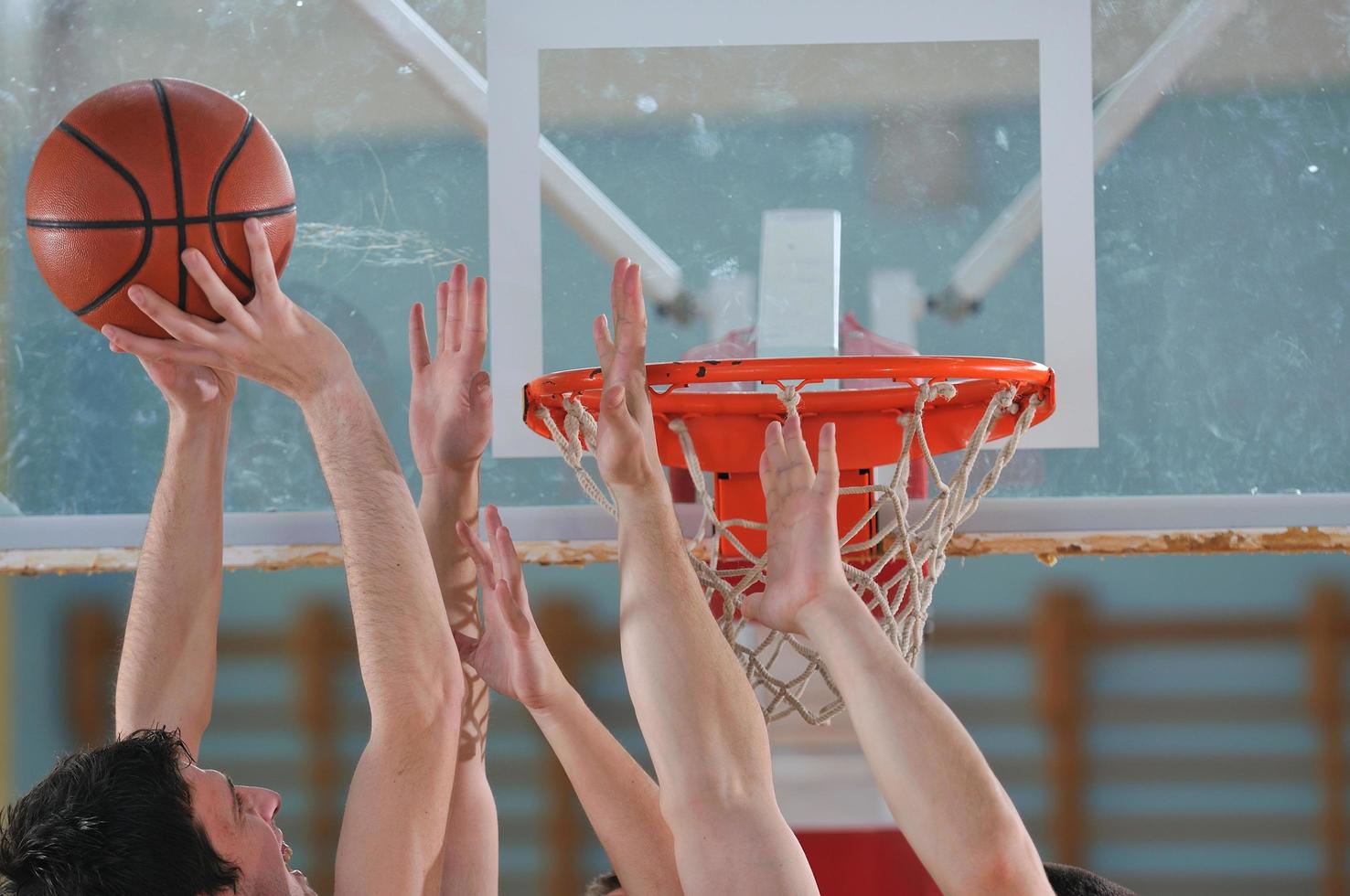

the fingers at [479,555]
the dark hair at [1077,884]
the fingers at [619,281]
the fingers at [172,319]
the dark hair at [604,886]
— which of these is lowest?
the dark hair at [604,886]

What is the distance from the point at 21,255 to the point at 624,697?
1486mm

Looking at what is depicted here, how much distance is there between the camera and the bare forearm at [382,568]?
1.54 m

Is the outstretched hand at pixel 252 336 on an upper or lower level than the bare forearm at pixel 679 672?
upper

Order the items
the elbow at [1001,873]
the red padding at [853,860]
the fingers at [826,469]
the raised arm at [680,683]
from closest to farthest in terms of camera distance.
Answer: the elbow at [1001,873]
the raised arm at [680,683]
the fingers at [826,469]
the red padding at [853,860]

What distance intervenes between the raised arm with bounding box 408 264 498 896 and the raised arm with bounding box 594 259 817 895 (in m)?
0.46

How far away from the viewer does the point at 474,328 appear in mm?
1965

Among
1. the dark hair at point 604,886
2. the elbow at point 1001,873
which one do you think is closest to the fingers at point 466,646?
the dark hair at point 604,886

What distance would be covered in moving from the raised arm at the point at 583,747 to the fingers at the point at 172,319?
19.0 inches

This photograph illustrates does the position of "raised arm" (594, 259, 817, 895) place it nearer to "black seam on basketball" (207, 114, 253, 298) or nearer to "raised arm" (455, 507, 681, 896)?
"raised arm" (455, 507, 681, 896)

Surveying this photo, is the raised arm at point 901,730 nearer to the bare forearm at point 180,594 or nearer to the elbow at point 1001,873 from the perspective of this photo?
the elbow at point 1001,873

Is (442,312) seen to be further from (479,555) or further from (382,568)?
(382,568)

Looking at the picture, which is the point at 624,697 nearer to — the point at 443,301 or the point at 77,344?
the point at 443,301

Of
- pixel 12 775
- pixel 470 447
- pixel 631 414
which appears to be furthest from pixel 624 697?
pixel 12 775

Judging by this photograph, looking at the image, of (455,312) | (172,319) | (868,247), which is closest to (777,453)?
(868,247)
